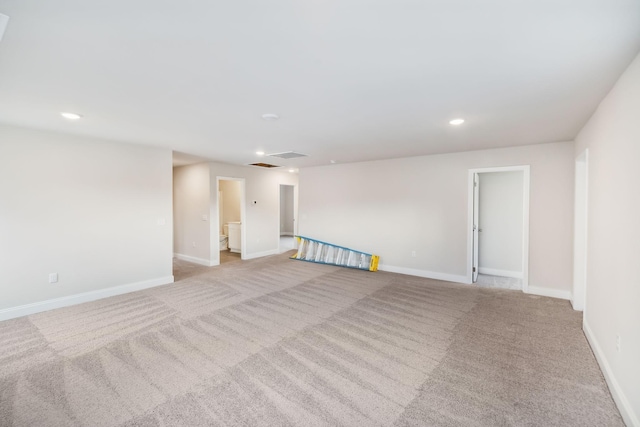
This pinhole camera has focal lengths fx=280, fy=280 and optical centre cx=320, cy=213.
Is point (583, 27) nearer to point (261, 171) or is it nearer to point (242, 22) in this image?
point (242, 22)

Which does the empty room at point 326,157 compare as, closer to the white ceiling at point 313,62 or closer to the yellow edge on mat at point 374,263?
the white ceiling at point 313,62

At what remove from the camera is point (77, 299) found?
400cm

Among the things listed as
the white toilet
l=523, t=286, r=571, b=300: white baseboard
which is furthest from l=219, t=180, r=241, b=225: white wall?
l=523, t=286, r=571, b=300: white baseboard

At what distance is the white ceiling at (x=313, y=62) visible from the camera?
4.61 ft

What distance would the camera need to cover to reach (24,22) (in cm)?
150

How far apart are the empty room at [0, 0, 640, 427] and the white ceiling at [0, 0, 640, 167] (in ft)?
0.06

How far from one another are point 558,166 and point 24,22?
19.4 feet

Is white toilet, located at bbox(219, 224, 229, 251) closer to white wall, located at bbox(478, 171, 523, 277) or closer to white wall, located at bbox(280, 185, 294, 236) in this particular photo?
white wall, located at bbox(280, 185, 294, 236)

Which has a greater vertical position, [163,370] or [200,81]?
[200,81]

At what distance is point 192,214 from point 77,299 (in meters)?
3.10

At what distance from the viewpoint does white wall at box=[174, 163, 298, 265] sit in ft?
21.1

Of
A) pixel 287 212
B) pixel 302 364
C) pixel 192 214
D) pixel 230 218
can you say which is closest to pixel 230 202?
pixel 230 218

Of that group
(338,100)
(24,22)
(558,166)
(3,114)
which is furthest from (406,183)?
(3,114)

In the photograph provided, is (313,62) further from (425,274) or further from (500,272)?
(500,272)
